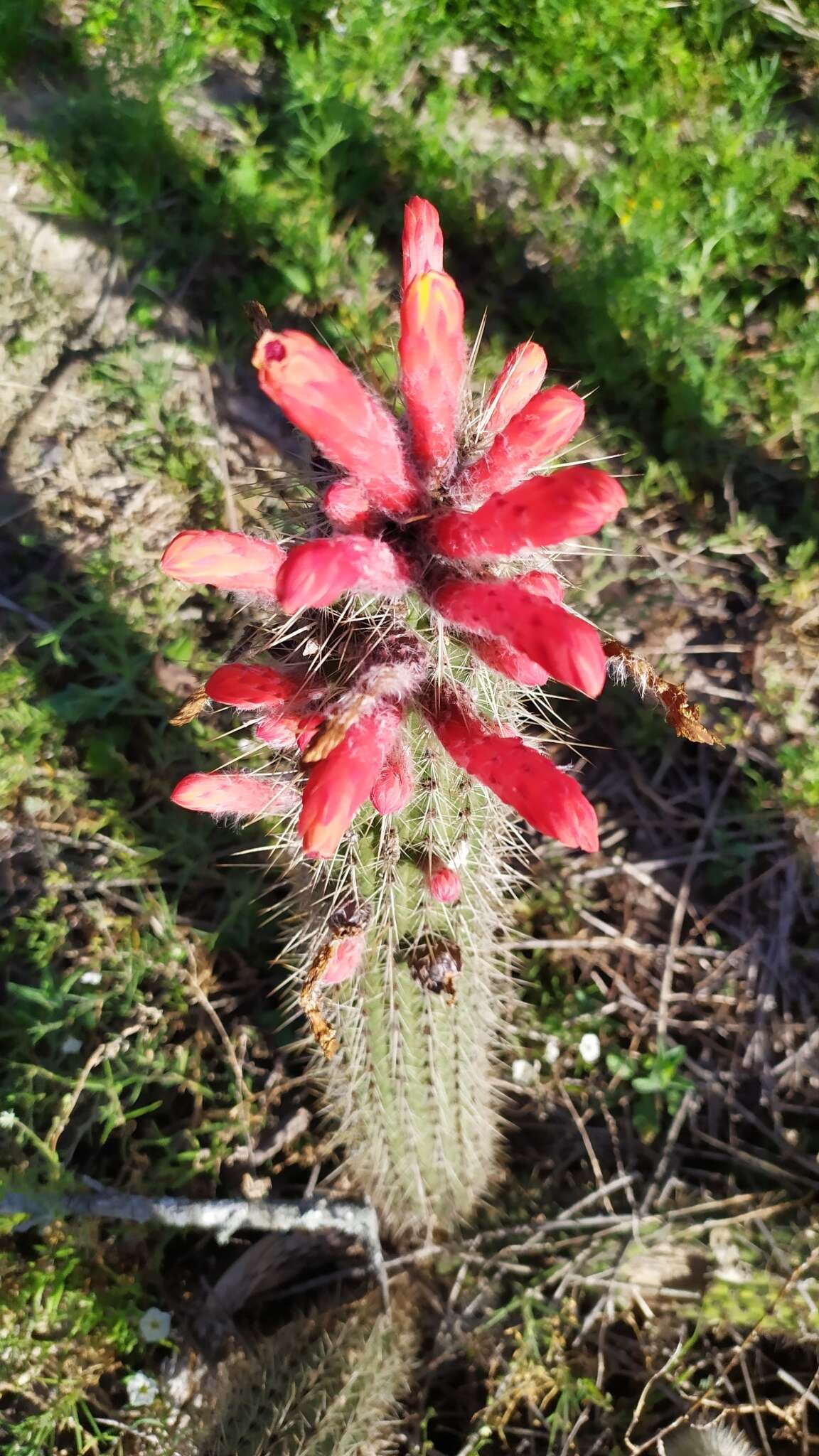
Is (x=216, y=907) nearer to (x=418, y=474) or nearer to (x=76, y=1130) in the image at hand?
(x=76, y=1130)

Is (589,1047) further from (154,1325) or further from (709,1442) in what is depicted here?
(154,1325)

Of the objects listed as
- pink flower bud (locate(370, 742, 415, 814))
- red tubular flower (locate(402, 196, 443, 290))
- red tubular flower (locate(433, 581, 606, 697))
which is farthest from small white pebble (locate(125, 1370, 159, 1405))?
red tubular flower (locate(402, 196, 443, 290))

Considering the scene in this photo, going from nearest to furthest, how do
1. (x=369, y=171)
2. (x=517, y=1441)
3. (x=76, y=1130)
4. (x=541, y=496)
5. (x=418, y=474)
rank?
(x=541, y=496)
(x=418, y=474)
(x=517, y=1441)
(x=76, y=1130)
(x=369, y=171)

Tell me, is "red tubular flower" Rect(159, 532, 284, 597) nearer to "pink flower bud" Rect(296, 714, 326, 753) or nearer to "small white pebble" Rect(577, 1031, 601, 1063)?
"pink flower bud" Rect(296, 714, 326, 753)

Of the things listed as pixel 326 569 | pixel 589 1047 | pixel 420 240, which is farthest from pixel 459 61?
pixel 589 1047

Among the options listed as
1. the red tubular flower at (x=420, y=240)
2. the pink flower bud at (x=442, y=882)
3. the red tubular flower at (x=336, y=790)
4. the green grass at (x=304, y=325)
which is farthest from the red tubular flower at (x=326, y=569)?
the green grass at (x=304, y=325)

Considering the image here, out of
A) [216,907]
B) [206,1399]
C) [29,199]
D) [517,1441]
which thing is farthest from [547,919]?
[29,199]

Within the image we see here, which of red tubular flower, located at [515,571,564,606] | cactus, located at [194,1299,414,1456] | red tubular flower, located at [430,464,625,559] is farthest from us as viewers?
cactus, located at [194,1299,414,1456]
